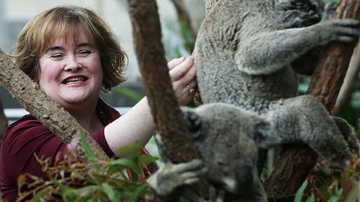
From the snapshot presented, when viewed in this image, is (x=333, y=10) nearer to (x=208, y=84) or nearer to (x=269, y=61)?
(x=269, y=61)

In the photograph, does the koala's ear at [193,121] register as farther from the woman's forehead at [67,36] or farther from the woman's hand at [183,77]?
the woman's forehead at [67,36]

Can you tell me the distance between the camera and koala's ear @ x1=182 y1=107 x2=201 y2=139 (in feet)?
7.32

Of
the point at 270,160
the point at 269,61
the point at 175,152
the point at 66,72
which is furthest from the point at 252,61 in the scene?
the point at 270,160

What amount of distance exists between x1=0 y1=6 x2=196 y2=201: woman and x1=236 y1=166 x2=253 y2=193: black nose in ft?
1.74

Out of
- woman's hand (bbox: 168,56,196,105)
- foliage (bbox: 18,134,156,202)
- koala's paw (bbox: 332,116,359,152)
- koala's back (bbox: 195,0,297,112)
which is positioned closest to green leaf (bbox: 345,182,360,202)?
koala's paw (bbox: 332,116,359,152)

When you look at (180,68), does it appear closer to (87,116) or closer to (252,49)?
(252,49)

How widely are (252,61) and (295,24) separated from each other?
0.25 meters

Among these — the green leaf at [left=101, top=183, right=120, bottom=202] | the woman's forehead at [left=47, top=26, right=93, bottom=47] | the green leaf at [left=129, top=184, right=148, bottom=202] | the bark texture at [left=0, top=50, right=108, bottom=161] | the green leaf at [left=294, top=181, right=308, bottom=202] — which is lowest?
the green leaf at [left=294, top=181, right=308, bottom=202]

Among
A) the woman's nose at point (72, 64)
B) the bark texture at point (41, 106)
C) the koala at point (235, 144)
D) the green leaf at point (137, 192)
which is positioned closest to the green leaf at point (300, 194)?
the koala at point (235, 144)

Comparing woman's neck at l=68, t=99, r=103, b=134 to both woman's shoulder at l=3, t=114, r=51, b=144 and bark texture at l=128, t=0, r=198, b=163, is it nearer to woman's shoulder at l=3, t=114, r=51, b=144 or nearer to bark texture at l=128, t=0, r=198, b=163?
woman's shoulder at l=3, t=114, r=51, b=144

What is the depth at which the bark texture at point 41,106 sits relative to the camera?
2.72m

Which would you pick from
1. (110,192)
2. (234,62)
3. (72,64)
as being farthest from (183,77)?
(110,192)

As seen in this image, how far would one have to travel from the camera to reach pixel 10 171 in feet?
9.55

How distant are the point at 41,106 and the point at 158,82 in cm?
89
